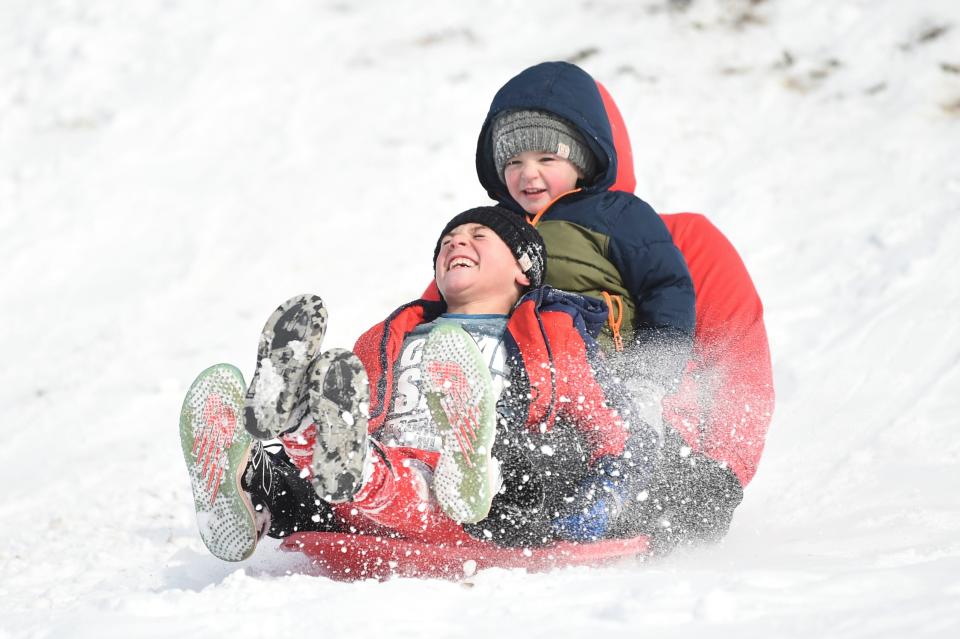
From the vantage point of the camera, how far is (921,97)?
20.1 feet

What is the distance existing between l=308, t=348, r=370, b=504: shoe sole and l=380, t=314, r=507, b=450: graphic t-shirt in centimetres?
38

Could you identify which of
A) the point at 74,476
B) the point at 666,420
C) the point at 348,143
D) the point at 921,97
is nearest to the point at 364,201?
the point at 348,143

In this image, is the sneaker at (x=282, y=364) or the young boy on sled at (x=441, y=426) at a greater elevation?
the sneaker at (x=282, y=364)

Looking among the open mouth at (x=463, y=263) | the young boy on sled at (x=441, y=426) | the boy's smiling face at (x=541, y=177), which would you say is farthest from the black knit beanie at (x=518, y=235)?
the boy's smiling face at (x=541, y=177)

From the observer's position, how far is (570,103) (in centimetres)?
334

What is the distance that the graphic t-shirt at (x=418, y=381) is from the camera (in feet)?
8.69

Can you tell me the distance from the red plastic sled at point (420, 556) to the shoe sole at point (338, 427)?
0.87 feet

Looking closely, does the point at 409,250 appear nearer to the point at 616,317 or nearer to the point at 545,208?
the point at 545,208

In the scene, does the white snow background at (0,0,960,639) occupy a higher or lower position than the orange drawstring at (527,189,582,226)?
lower

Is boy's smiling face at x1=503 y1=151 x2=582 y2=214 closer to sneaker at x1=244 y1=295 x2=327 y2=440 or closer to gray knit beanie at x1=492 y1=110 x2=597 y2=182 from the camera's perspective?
gray knit beanie at x1=492 y1=110 x2=597 y2=182

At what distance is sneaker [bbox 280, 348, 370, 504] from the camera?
7.19 feet

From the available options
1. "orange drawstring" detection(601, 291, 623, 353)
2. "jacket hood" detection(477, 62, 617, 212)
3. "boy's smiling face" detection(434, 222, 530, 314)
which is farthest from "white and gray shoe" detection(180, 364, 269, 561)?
"jacket hood" detection(477, 62, 617, 212)

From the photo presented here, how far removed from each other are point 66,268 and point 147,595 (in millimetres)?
4087

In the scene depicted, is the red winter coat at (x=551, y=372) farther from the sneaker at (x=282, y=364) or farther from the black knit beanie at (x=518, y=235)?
the sneaker at (x=282, y=364)
